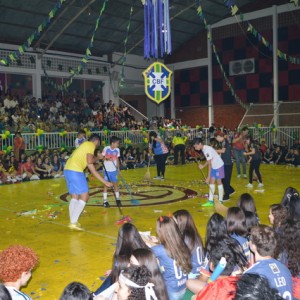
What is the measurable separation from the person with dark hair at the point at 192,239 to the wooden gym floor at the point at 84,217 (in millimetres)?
1444

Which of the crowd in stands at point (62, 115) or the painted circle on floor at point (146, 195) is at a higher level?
the crowd in stands at point (62, 115)

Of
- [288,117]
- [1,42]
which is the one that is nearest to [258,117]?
[288,117]

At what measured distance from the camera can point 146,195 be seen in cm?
1162

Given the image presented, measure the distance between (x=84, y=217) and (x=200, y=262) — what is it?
5119mm

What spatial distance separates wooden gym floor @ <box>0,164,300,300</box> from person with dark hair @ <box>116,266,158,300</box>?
240 centimetres

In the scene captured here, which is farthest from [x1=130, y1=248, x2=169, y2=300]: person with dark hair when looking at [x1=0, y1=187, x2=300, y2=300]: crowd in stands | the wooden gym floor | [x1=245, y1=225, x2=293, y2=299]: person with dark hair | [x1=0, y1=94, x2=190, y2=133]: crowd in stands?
[x1=0, y1=94, x2=190, y2=133]: crowd in stands

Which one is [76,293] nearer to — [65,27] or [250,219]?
[250,219]

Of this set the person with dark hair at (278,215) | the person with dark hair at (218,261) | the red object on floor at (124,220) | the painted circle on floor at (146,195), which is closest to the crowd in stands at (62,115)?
the painted circle on floor at (146,195)

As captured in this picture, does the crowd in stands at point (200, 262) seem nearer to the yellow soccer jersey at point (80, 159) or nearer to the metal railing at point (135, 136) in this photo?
the yellow soccer jersey at point (80, 159)

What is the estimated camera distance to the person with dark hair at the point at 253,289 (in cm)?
212

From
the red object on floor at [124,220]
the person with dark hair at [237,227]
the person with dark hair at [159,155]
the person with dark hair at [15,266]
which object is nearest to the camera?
the person with dark hair at [15,266]

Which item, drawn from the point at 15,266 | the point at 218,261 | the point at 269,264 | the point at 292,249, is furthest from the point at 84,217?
the point at 269,264

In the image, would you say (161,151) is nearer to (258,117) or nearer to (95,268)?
(95,268)

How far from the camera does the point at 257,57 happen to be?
91.5 feet
